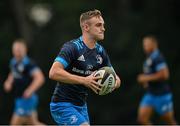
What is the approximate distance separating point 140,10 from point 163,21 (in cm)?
121

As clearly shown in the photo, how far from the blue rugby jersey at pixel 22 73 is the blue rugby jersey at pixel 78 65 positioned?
5421mm

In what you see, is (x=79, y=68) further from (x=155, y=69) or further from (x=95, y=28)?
(x=155, y=69)

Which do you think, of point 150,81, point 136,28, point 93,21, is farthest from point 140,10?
point 93,21

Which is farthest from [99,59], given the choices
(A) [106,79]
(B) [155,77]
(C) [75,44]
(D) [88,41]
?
(B) [155,77]

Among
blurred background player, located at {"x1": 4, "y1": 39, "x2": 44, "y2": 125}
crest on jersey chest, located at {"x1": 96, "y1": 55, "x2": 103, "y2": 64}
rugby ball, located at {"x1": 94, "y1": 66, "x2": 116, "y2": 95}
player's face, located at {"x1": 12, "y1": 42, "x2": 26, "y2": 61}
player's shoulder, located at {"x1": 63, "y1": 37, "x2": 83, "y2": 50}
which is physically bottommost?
blurred background player, located at {"x1": 4, "y1": 39, "x2": 44, "y2": 125}

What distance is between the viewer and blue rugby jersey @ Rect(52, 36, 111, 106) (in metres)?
10.0

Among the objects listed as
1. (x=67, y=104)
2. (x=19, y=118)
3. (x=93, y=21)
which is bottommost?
(x=19, y=118)

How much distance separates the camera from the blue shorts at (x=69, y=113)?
10031 millimetres

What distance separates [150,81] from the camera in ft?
50.6

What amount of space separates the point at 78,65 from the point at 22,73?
5783 mm

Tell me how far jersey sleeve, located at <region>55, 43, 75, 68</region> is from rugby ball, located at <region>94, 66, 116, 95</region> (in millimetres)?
411

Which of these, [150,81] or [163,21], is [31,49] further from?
[150,81]

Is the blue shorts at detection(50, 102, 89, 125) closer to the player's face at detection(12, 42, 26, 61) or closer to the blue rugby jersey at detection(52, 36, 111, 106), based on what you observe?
the blue rugby jersey at detection(52, 36, 111, 106)

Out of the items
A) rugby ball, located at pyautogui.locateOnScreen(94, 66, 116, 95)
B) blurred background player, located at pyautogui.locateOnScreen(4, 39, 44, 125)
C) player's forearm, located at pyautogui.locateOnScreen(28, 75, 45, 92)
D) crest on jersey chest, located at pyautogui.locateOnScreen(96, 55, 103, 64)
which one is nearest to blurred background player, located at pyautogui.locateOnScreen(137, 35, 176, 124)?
player's forearm, located at pyautogui.locateOnScreen(28, 75, 45, 92)
